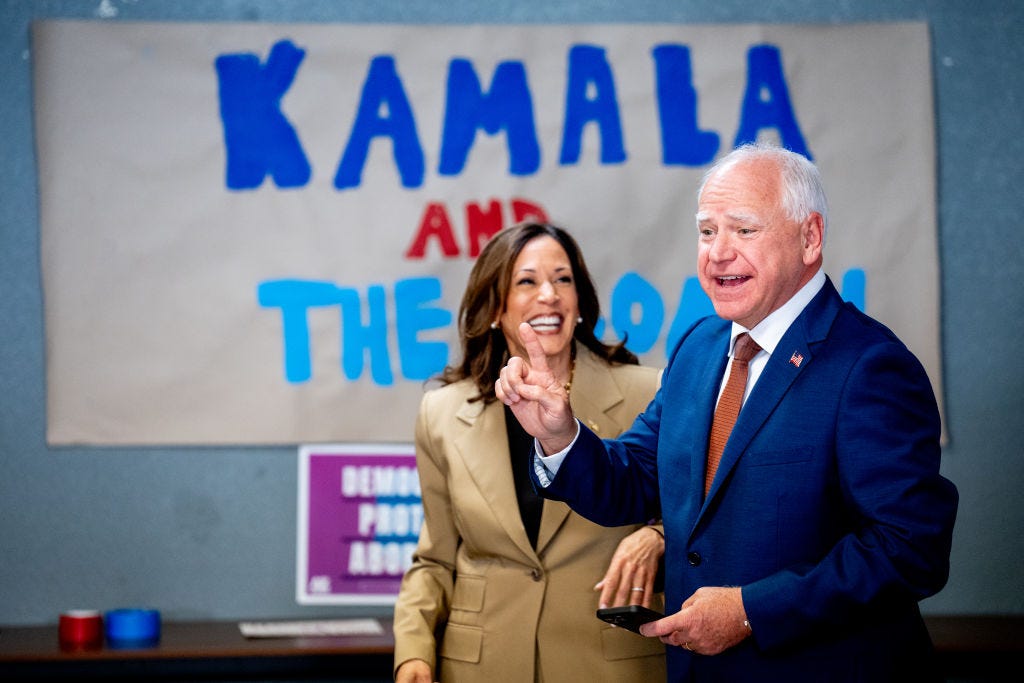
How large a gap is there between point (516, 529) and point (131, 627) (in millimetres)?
1358

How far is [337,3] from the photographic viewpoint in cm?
330

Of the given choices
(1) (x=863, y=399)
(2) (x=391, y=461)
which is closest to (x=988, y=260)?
(2) (x=391, y=461)

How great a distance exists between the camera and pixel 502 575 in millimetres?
2238

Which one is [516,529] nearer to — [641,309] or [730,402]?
[730,402]

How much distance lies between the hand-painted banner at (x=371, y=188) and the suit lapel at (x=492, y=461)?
922 mm

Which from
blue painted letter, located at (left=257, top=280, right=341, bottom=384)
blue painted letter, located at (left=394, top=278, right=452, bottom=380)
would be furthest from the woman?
blue painted letter, located at (left=257, top=280, right=341, bottom=384)

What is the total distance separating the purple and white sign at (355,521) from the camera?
3266mm

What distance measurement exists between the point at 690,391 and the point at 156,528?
6.62 ft

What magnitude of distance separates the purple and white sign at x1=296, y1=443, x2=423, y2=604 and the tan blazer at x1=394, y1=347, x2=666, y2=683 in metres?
0.91

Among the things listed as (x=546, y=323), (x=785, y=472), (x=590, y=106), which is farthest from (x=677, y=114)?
(x=785, y=472)

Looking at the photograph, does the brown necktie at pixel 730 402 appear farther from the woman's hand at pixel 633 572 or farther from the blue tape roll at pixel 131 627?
the blue tape roll at pixel 131 627

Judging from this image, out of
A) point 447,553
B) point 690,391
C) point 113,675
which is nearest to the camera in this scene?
point 690,391

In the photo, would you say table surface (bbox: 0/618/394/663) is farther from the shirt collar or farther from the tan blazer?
the shirt collar

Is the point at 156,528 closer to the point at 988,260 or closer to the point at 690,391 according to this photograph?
the point at 690,391
